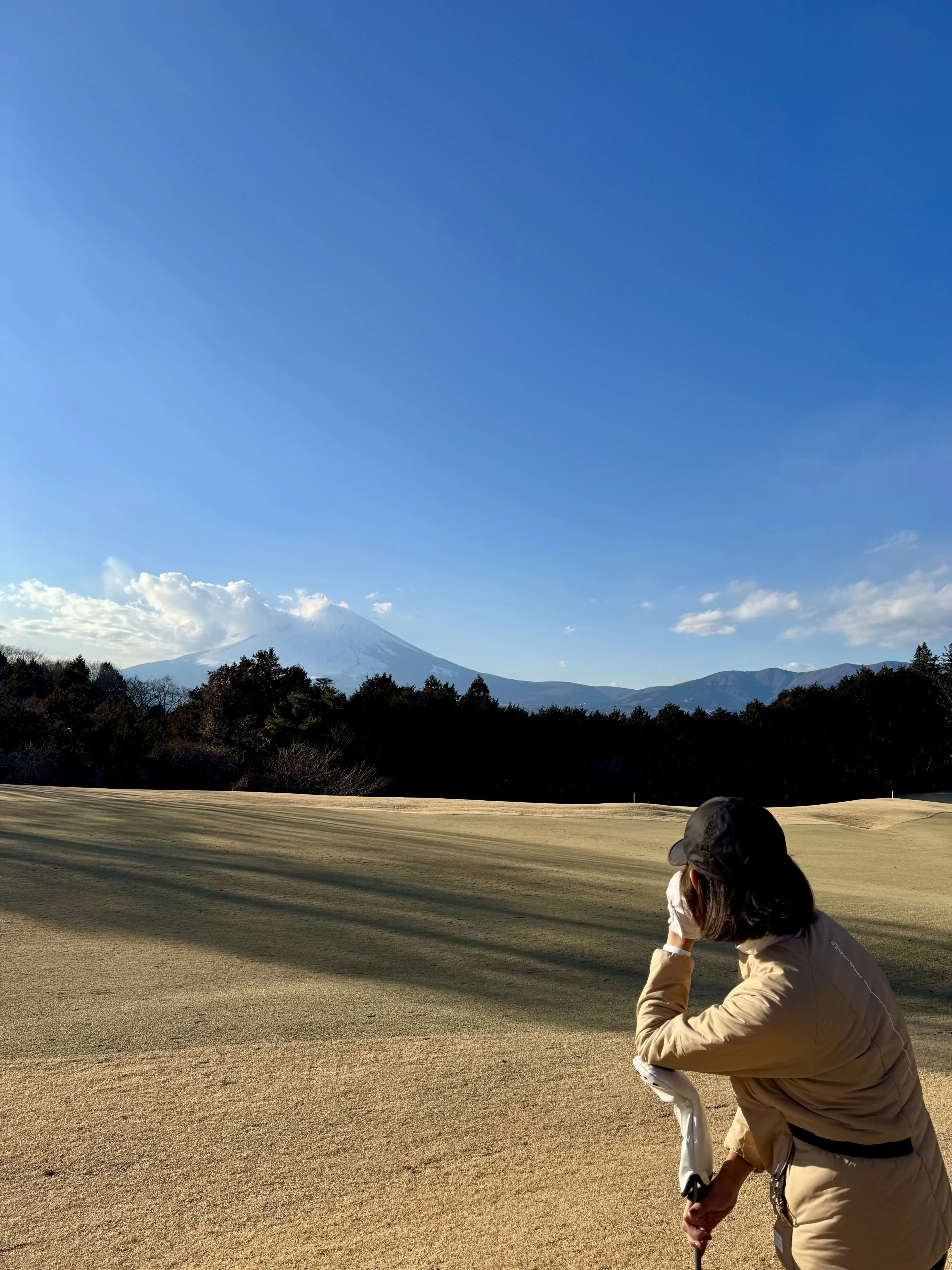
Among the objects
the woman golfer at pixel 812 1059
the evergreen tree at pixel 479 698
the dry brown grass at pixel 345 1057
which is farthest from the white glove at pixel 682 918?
the evergreen tree at pixel 479 698

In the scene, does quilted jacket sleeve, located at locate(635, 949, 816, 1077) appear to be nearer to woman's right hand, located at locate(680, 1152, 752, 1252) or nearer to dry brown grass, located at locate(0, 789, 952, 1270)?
woman's right hand, located at locate(680, 1152, 752, 1252)

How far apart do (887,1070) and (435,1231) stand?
211 cm

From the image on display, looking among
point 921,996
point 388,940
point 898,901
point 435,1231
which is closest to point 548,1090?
point 435,1231

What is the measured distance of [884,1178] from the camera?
1.93m

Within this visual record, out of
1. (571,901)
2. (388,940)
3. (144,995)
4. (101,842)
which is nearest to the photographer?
(144,995)

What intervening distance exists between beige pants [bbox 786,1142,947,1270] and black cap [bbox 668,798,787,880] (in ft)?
2.32

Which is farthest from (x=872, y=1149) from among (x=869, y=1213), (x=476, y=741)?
(x=476, y=741)

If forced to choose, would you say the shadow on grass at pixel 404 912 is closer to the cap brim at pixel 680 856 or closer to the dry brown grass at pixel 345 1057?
the dry brown grass at pixel 345 1057

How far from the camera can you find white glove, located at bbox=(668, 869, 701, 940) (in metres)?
2.16

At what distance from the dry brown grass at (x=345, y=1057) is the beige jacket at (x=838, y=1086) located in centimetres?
134

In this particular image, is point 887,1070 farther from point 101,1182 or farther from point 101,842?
point 101,842

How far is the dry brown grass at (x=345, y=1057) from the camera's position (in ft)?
10.5

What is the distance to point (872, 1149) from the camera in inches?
76.5

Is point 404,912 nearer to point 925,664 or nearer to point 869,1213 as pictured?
point 869,1213
